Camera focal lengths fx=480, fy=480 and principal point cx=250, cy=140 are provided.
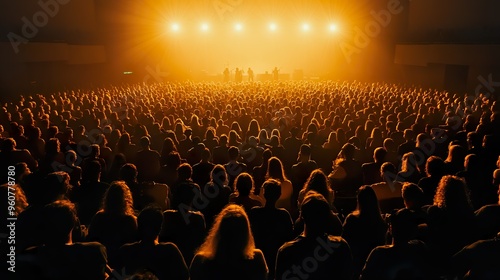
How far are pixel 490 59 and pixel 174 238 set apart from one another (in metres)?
23.1

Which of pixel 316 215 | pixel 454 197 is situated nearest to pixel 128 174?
pixel 316 215

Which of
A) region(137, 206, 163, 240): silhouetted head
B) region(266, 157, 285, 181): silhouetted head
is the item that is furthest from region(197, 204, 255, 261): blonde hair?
region(266, 157, 285, 181): silhouetted head

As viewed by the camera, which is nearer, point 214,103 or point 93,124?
point 93,124

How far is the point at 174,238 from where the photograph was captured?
4.86 meters

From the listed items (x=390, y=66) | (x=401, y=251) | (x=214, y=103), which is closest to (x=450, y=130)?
(x=401, y=251)

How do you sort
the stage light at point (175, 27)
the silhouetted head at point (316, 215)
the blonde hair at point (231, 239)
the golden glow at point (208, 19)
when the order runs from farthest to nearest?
the stage light at point (175, 27), the golden glow at point (208, 19), the silhouetted head at point (316, 215), the blonde hair at point (231, 239)

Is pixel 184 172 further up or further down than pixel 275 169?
further up

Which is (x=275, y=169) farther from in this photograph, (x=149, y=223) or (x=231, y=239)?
(x=231, y=239)

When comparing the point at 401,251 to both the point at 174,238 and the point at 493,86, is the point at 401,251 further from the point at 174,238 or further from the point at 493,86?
the point at 493,86

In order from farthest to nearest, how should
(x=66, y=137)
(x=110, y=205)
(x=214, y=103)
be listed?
(x=214, y=103), (x=66, y=137), (x=110, y=205)

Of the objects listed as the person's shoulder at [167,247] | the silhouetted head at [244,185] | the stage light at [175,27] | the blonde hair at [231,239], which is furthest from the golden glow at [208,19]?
the blonde hair at [231,239]

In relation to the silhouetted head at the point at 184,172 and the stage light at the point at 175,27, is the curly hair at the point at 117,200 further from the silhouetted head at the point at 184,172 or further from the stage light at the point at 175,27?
the stage light at the point at 175,27

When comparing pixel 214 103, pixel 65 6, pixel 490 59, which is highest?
pixel 65 6

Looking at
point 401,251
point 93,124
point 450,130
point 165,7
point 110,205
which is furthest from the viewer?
point 165,7
